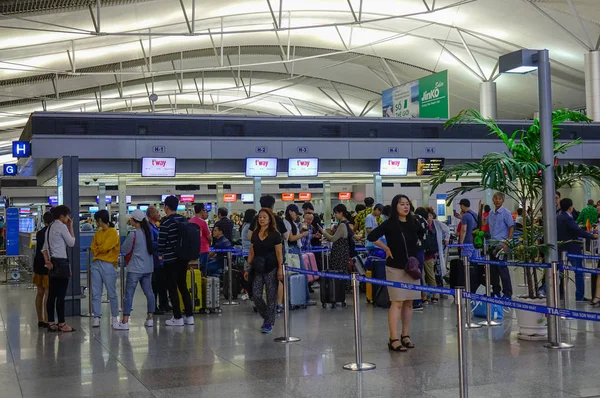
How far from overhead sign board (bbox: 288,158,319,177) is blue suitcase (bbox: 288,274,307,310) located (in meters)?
4.18

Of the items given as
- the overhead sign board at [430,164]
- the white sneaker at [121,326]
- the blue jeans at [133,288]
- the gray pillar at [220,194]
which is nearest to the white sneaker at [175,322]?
the blue jeans at [133,288]

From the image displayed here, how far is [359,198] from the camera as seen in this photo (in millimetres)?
24016

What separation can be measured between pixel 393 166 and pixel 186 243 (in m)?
7.57

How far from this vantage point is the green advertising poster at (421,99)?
27.6 m

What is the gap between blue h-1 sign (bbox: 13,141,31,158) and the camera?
13318 millimetres

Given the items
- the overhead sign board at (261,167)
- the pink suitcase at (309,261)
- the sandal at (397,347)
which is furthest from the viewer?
the overhead sign board at (261,167)

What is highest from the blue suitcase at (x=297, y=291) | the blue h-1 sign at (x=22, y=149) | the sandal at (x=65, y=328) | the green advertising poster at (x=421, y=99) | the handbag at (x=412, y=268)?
the green advertising poster at (x=421, y=99)

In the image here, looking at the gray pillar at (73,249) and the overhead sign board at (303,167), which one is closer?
the gray pillar at (73,249)

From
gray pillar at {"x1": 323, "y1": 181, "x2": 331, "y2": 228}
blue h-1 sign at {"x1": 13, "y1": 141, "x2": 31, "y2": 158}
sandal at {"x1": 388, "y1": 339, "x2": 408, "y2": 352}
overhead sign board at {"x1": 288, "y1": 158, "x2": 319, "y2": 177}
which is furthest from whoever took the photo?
gray pillar at {"x1": 323, "y1": 181, "x2": 331, "y2": 228}

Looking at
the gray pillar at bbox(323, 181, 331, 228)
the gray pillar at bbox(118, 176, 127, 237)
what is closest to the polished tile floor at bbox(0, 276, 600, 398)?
the gray pillar at bbox(118, 176, 127, 237)

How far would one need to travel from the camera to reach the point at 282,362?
761 cm

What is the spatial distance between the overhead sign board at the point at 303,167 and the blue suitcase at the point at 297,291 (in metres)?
4.18

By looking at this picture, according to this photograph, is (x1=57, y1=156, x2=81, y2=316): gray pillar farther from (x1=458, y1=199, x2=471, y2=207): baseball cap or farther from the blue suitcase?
(x1=458, y1=199, x2=471, y2=207): baseball cap

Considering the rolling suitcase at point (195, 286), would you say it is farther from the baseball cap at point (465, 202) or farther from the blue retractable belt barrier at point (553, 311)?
the blue retractable belt barrier at point (553, 311)
